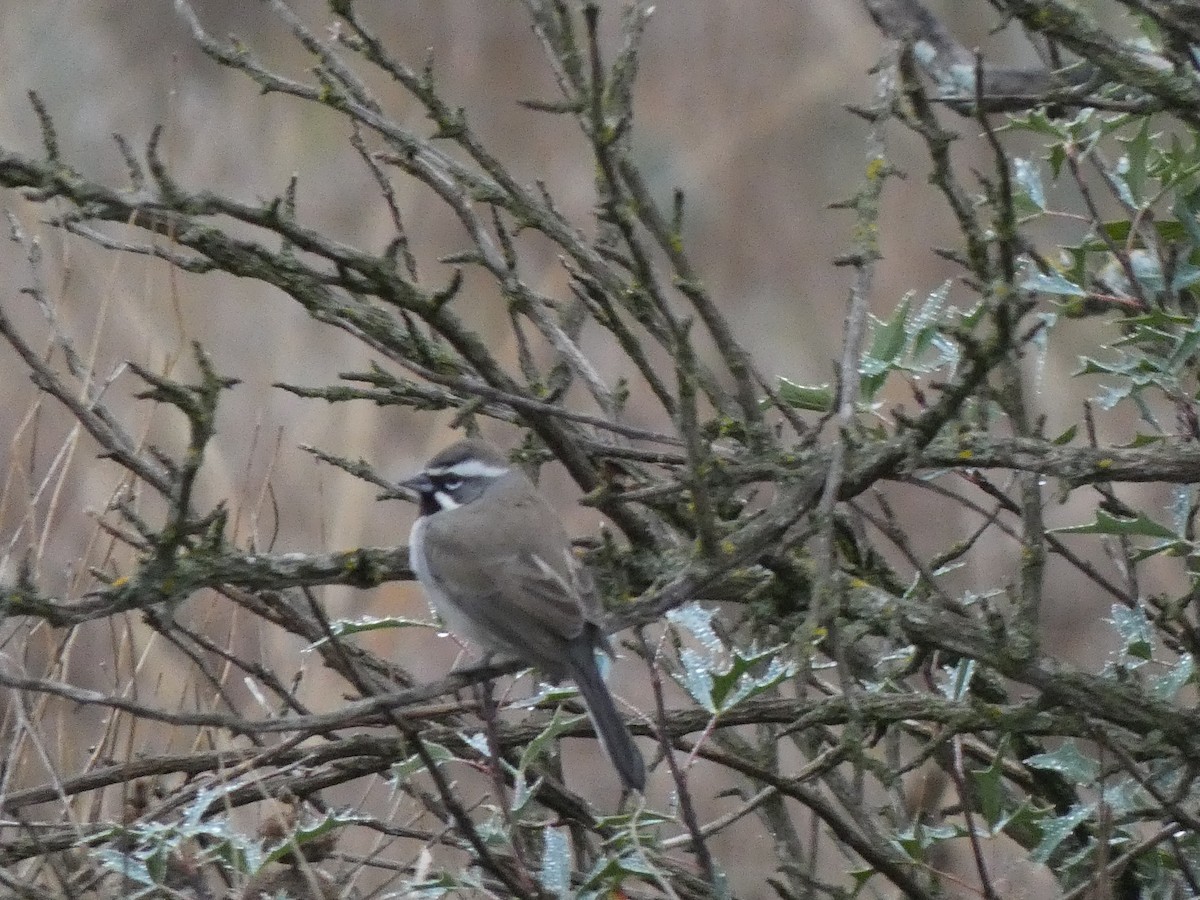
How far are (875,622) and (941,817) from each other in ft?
1.98

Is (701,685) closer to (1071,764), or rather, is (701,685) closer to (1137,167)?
(1071,764)

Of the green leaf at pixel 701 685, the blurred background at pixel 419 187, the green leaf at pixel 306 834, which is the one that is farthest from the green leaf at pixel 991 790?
the blurred background at pixel 419 187

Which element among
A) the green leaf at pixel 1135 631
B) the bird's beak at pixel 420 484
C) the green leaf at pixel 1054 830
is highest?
the bird's beak at pixel 420 484

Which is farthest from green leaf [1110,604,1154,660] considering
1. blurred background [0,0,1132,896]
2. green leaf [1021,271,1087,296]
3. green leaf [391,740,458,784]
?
blurred background [0,0,1132,896]

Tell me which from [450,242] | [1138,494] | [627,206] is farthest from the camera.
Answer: [450,242]

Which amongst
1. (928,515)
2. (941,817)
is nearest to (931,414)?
(941,817)

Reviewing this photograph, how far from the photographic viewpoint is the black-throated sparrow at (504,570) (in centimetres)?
274

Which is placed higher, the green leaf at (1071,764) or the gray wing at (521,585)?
the gray wing at (521,585)

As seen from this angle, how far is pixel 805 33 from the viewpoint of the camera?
885cm

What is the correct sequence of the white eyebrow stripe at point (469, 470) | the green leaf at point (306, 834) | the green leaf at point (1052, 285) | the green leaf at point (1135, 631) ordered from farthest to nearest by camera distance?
the white eyebrow stripe at point (469, 470)
the green leaf at point (1052, 285)
the green leaf at point (1135, 631)
the green leaf at point (306, 834)

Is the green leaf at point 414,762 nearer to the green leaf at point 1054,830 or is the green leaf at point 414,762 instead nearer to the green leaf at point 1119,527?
the green leaf at point 1054,830

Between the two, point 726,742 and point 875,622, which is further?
point 726,742

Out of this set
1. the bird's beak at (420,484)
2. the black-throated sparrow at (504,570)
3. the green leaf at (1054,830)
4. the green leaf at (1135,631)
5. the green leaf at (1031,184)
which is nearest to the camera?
the green leaf at (1054,830)

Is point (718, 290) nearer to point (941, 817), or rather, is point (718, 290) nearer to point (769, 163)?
point (769, 163)
